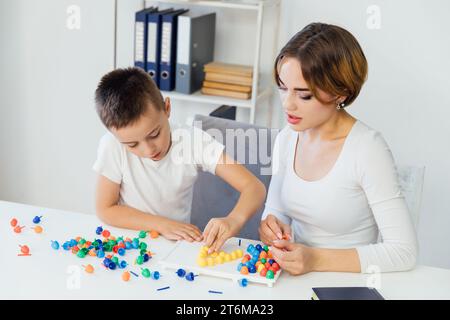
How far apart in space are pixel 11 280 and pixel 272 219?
63cm

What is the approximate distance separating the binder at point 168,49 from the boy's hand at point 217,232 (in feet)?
4.61

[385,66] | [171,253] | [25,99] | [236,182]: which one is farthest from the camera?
[25,99]

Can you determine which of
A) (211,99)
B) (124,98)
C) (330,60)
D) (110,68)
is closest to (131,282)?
(124,98)

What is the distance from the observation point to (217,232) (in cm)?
146

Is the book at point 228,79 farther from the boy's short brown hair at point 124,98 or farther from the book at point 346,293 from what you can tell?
the book at point 346,293

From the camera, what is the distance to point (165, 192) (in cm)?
184

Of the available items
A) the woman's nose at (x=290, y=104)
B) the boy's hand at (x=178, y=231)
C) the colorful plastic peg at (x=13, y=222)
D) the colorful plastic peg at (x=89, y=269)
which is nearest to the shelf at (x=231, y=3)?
the woman's nose at (x=290, y=104)

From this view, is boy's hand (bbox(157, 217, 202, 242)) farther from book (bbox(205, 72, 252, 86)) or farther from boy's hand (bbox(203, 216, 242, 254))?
book (bbox(205, 72, 252, 86))

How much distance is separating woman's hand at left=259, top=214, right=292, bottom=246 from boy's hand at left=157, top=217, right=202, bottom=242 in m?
0.16

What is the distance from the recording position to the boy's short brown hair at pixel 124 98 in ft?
5.18

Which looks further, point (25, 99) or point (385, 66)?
point (25, 99)

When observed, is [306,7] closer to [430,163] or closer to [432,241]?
[430,163]

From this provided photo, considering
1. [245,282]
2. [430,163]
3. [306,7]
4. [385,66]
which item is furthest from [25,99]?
[245,282]

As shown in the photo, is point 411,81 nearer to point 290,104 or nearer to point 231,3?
point 231,3
